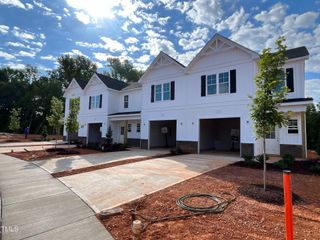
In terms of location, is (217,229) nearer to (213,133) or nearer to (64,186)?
(64,186)

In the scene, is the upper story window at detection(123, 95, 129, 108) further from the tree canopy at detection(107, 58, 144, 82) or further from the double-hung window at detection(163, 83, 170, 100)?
the tree canopy at detection(107, 58, 144, 82)

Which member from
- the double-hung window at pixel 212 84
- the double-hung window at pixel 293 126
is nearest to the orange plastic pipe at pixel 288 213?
the double-hung window at pixel 293 126

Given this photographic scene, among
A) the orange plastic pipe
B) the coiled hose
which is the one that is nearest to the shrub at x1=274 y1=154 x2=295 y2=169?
the coiled hose

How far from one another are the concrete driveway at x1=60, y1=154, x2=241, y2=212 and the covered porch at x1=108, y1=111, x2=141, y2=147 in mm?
11533

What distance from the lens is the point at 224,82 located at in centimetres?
1395

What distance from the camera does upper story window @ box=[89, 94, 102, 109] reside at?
76.5ft

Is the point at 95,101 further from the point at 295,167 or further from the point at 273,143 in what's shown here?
the point at 295,167

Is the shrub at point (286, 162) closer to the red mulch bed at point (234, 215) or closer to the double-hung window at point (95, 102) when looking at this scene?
the red mulch bed at point (234, 215)

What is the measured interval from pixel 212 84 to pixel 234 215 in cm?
1149

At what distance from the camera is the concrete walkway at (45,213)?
3.72 m

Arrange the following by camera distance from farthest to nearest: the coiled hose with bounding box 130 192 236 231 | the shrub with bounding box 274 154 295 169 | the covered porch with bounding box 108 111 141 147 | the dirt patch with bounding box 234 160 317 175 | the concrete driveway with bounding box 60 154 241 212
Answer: the covered porch with bounding box 108 111 141 147 < the shrub with bounding box 274 154 295 169 < the dirt patch with bounding box 234 160 317 175 < the concrete driveway with bounding box 60 154 241 212 < the coiled hose with bounding box 130 192 236 231

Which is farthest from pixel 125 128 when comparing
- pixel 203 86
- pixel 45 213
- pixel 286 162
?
pixel 45 213

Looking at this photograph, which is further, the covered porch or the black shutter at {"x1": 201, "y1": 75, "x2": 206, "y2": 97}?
the covered porch

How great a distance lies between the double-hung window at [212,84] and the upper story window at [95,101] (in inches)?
547
